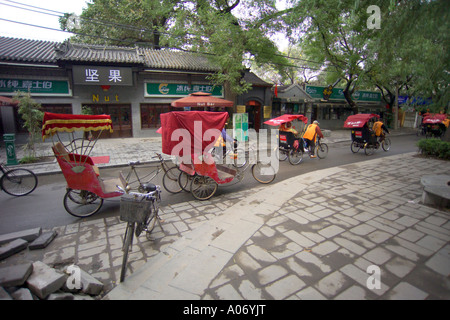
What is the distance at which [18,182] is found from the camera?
5.89 metres

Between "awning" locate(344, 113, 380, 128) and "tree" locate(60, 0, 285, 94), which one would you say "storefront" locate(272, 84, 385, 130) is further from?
"awning" locate(344, 113, 380, 128)

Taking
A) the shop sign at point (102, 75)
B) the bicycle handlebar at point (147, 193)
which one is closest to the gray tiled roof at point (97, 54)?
the shop sign at point (102, 75)

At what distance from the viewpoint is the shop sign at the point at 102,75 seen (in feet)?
43.3

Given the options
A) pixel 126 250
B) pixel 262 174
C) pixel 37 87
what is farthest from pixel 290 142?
pixel 37 87

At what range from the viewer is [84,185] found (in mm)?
4578

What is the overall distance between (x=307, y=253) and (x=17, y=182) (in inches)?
264

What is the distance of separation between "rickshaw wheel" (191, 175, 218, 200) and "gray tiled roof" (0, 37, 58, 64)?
1220 cm

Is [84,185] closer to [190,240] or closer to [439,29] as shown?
[190,240]

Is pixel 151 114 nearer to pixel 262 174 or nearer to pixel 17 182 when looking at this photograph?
pixel 17 182

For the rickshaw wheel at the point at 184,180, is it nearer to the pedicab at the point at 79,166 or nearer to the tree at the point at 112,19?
the pedicab at the point at 79,166

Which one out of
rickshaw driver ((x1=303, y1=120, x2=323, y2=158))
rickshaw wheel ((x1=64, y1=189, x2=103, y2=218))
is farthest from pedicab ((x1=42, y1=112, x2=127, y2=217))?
rickshaw driver ((x1=303, y1=120, x2=323, y2=158))

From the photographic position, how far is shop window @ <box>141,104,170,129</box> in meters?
16.1
